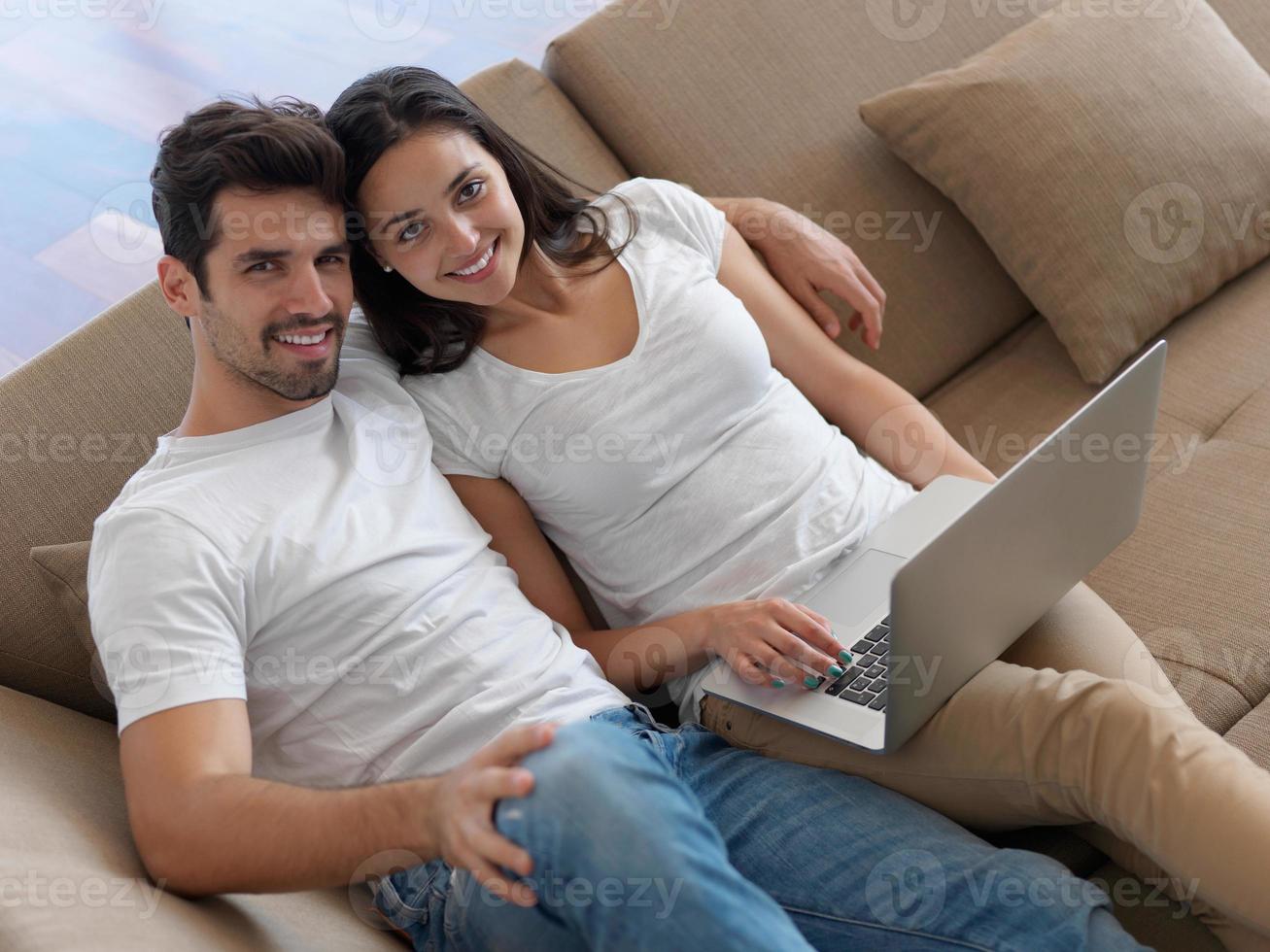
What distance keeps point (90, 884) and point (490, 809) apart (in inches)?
14.4

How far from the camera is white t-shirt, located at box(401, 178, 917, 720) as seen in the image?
1.60 meters

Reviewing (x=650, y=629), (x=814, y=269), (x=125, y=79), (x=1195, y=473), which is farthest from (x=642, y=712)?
(x=125, y=79)

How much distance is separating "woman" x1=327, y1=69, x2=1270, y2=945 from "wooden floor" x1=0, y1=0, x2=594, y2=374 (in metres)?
1.58

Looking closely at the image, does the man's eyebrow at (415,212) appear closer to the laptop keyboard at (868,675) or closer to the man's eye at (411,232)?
the man's eye at (411,232)

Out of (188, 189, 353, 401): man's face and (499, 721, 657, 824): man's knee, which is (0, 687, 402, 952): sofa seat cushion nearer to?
(499, 721, 657, 824): man's knee

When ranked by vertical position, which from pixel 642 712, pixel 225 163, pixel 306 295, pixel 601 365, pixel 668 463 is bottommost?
pixel 642 712

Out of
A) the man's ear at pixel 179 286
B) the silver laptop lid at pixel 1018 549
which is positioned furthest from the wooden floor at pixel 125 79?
the silver laptop lid at pixel 1018 549

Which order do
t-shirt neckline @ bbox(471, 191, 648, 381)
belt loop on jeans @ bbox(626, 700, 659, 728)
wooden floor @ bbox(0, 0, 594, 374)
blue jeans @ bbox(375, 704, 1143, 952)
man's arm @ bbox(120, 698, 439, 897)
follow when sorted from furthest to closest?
wooden floor @ bbox(0, 0, 594, 374)
t-shirt neckline @ bbox(471, 191, 648, 381)
belt loop on jeans @ bbox(626, 700, 659, 728)
man's arm @ bbox(120, 698, 439, 897)
blue jeans @ bbox(375, 704, 1143, 952)

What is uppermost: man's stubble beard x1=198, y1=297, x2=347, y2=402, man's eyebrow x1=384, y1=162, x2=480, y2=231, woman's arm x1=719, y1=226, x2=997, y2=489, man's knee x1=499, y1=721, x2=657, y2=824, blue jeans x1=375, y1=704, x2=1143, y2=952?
man's eyebrow x1=384, y1=162, x2=480, y2=231

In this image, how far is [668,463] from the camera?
5.30 feet

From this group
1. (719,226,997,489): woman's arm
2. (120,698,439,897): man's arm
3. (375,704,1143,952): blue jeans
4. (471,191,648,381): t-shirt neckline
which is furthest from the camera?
(719,226,997,489): woman's arm

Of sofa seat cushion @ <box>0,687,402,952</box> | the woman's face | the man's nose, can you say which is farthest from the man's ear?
sofa seat cushion @ <box>0,687,402,952</box>

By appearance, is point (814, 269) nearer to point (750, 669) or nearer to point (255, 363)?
point (750, 669)

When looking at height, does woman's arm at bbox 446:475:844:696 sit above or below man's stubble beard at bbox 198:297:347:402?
below
